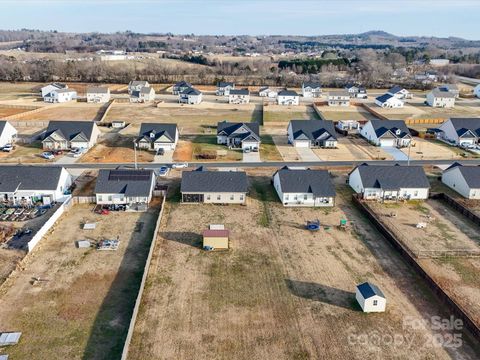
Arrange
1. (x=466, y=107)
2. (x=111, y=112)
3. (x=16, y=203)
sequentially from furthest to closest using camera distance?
(x=466, y=107)
(x=111, y=112)
(x=16, y=203)

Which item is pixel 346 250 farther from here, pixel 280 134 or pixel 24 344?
pixel 280 134

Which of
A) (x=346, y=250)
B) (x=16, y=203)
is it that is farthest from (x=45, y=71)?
(x=346, y=250)

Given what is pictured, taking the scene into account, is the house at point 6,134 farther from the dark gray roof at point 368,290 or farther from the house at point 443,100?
the house at point 443,100

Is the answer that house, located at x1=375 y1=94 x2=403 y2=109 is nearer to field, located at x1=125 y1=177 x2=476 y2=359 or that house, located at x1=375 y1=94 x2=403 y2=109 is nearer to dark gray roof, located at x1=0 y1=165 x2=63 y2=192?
field, located at x1=125 y1=177 x2=476 y2=359

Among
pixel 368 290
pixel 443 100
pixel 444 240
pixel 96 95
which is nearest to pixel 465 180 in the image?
pixel 444 240

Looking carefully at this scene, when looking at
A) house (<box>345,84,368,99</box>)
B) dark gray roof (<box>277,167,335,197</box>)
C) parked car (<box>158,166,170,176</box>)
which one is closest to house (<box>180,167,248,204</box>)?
dark gray roof (<box>277,167,335,197</box>)

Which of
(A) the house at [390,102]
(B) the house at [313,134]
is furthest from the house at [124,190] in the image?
(A) the house at [390,102]

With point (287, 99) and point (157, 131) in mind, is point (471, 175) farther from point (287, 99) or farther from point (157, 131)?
point (287, 99)
